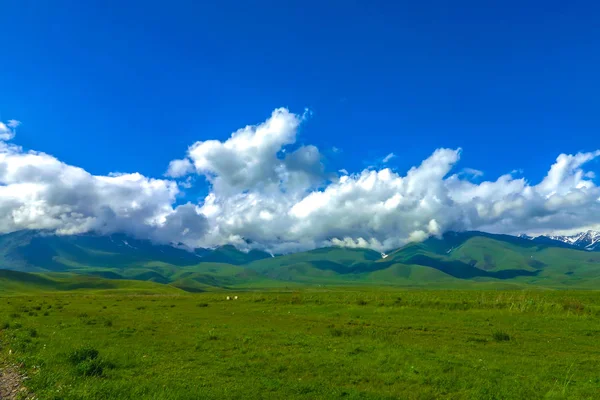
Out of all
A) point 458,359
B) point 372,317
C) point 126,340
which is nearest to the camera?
point 458,359

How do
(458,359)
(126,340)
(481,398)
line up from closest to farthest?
(481,398) < (458,359) < (126,340)

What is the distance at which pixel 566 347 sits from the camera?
101 feet

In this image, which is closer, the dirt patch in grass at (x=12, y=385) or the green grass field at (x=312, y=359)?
the dirt patch in grass at (x=12, y=385)

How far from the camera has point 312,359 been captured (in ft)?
82.8

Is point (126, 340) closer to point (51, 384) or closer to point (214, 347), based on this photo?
point (214, 347)

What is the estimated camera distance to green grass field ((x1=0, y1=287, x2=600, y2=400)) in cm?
1909

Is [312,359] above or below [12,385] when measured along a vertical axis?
below

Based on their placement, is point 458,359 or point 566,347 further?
point 566,347

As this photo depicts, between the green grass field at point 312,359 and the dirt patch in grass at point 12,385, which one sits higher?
the dirt patch in grass at point 12,385

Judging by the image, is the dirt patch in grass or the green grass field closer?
the dirt patch in grass

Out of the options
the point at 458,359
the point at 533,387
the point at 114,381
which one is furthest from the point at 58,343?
the point at 533,387

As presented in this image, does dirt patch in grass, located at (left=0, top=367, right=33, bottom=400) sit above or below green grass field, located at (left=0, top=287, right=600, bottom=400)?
above

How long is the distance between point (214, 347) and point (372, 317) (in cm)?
2530

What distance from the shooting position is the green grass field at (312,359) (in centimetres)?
1909
